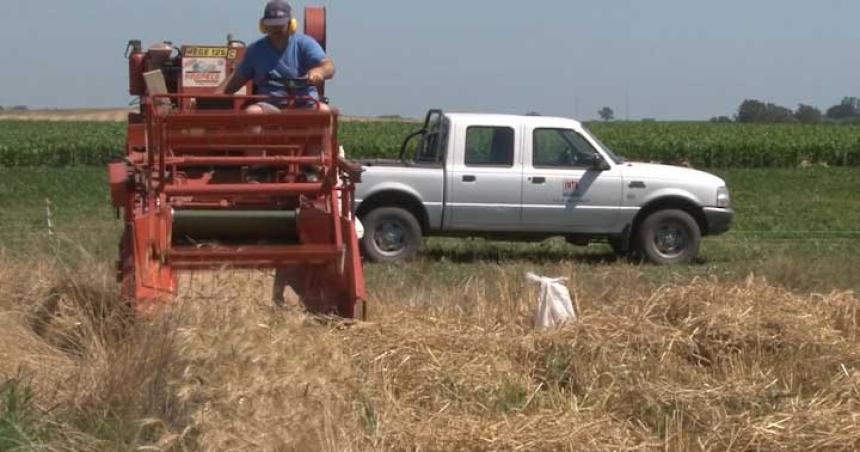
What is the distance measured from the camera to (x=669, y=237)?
16328 millimetres

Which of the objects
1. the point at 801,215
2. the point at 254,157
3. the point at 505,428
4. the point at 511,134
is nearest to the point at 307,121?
the point at 254,157

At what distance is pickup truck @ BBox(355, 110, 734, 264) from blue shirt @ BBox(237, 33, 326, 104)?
6138 mm

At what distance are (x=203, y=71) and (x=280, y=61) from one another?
3.59 feet

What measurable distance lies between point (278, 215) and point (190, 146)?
2.54 ft

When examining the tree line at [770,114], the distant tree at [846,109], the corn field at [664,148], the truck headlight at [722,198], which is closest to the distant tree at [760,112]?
the tree line at [770,114]

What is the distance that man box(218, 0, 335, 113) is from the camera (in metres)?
9.58

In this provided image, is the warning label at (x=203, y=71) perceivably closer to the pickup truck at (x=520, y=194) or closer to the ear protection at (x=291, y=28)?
the ear protection at (x=291, y=28)

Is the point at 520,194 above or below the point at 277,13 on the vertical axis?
below

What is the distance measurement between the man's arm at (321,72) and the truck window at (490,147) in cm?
654

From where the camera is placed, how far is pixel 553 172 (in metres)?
16.1

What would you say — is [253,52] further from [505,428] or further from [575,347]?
[505,428]

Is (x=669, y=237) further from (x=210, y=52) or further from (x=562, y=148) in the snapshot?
(x=210, y=52)

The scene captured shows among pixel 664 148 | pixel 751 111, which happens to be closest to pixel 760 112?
pixel 751 111

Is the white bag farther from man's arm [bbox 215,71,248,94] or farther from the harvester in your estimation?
man's arm [bbox 215,71,248,94]
